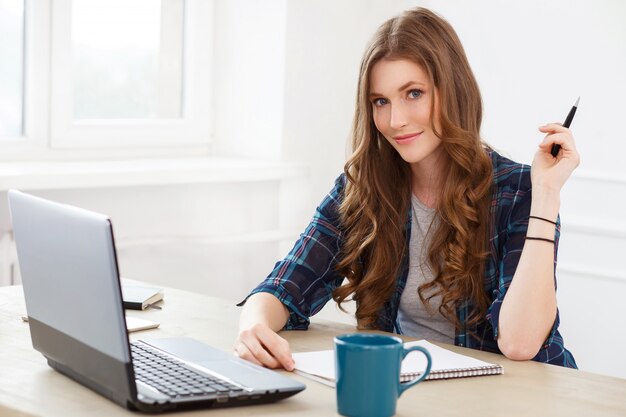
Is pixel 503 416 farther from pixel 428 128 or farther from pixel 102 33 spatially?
pixel 102 33

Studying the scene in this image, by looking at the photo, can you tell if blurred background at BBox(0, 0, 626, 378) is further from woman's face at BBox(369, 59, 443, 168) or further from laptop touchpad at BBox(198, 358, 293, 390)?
laptop touchpad at BBox(198, 358, 293, 390)

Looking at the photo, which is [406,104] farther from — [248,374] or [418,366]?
[248,374]

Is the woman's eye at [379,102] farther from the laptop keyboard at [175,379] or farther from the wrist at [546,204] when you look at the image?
the laptop keyboard at [175,379]

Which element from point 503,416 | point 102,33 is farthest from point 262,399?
point 102,33

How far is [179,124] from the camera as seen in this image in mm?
3299

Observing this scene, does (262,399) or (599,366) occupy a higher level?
(262,399)

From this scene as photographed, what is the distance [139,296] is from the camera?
1.90 meters

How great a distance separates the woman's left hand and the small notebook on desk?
30.9 inches

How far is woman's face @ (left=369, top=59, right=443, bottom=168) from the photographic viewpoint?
1.90 metres

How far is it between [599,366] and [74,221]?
91.1 inches

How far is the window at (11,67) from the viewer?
2842mm

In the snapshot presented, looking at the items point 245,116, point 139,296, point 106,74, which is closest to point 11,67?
point 106,74

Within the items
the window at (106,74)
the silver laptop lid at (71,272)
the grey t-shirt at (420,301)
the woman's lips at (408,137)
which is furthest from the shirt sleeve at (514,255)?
the window at (106,74)

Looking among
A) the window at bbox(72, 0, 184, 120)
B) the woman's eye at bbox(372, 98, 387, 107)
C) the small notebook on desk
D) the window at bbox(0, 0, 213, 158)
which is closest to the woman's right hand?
the small notebook on desk
